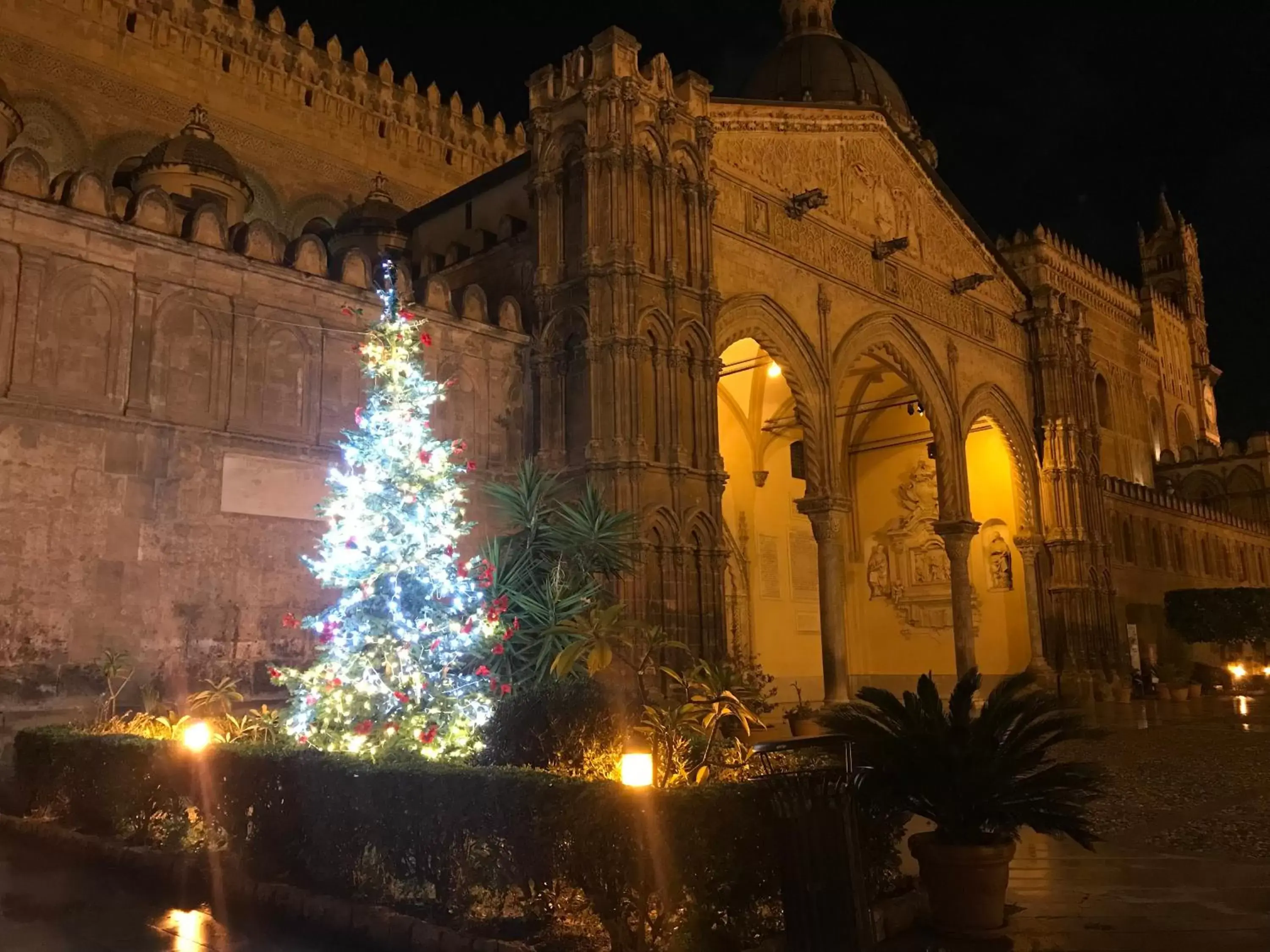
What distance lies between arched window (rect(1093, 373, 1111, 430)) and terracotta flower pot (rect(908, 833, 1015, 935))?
4216cm

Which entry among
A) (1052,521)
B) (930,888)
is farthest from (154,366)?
(1052,521)

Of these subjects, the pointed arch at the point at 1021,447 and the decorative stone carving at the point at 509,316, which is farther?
the pointed arch at the point at 1021,447

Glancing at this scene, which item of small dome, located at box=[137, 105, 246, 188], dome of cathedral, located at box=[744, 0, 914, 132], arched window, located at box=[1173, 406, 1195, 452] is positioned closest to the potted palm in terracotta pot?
small dome, located at box=[137, 105, 246, 188]

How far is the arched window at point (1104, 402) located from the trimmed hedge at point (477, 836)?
43.2 m

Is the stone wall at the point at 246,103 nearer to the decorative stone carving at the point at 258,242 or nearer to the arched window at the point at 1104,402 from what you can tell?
the decorative stone carving at the point at 258,242

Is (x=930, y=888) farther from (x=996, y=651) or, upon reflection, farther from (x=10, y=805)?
(x=996, y=651)

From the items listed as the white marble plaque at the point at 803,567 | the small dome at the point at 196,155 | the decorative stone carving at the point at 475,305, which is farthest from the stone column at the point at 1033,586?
the small dome at the point at 196,155

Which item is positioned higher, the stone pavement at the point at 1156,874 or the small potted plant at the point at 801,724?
the small potted plant at the point at 801,724

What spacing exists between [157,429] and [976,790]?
33.6ft

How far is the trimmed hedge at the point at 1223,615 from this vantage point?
99.1 feet

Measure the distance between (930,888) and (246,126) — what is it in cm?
2491

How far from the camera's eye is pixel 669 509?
15016 millimetres

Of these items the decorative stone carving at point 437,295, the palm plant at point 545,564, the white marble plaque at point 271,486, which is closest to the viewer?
the palm plant at point 545,564

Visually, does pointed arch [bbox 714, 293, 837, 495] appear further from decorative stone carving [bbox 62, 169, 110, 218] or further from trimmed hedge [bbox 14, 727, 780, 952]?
trimmed hedge [bbox 14, 727, 780, 952]
